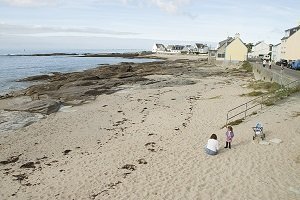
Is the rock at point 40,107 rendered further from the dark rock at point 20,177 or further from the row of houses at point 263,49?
the row of houses at point 263,49

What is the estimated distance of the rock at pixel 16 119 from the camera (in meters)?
22.0

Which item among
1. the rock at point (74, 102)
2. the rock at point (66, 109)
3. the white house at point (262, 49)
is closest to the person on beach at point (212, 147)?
the rock at point (66, 109)

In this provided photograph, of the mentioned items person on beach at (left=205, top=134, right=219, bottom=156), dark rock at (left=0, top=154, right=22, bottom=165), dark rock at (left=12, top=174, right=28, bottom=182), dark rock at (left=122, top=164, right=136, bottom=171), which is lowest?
dark rock at (left=0, top=154, right=22, bottom=165)

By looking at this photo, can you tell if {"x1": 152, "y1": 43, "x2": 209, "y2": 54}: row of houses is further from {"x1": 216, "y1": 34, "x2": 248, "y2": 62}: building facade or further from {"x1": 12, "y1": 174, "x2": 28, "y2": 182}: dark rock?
{"x1": 12, "y1": 174, "x2": 28, "y2": 182}: dark rock

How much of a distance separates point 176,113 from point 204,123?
146 inches

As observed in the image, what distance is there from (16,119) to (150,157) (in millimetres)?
13473

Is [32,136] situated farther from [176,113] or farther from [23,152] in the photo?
[176,113]

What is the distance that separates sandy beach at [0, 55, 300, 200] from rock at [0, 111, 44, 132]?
874 mm

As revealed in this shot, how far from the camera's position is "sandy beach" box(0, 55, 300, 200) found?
38.3 ft

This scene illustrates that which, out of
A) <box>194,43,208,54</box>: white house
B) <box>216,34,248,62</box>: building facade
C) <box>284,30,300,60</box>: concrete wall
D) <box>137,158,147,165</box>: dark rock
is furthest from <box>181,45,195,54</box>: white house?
<box>137,158,147,165</box>: dark rock

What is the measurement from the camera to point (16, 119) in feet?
78.8

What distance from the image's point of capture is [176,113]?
24.0m

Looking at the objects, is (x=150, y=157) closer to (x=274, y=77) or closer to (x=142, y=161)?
(x=142, y=161)

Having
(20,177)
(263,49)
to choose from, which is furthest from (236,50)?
(20,177)
